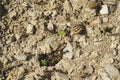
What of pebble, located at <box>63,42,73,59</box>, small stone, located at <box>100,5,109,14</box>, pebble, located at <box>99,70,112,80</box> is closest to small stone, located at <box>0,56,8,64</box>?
pebble, located at <box>63,42,73,59</box>

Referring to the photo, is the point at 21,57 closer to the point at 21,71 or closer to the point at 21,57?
the point at 21,57

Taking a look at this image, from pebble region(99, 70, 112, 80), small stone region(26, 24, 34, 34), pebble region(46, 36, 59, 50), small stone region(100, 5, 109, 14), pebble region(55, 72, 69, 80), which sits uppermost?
small stone region(100, 5, 109, 14)

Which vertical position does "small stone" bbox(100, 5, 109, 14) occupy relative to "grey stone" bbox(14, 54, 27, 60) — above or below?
above

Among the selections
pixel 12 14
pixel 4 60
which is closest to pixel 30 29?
pixel 12 14

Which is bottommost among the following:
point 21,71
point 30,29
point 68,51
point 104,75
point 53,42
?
point 104,75

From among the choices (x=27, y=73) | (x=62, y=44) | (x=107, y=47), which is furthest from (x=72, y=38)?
(x=27, y=73)

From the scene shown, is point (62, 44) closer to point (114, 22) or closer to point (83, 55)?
point (83, 55)

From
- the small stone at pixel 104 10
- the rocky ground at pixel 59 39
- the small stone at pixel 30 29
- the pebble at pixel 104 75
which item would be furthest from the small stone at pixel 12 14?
the pebble at pixel 104 75

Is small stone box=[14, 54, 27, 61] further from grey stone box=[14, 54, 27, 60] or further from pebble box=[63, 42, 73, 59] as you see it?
pebble box=[63, 42, 73, 59]
